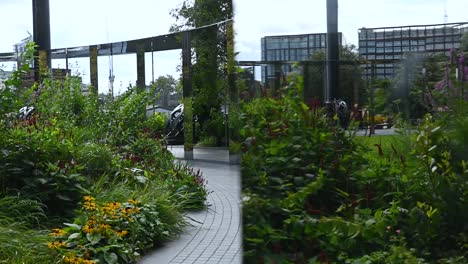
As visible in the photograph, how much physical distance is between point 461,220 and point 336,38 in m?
0.73

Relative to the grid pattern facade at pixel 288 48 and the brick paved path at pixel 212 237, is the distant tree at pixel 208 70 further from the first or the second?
the grid pattern facade at pixel 288 48

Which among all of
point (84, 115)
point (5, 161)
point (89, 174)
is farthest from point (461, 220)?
point (84, 115)

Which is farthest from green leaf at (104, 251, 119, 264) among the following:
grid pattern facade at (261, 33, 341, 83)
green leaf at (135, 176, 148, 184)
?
grid pattern facade at (261, 33, 341, 83)

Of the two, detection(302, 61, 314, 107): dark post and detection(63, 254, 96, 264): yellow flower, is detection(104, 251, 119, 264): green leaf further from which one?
detection(302, 61, 314, 107): dark post

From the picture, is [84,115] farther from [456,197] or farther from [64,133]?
[456,197]

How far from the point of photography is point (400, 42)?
6.79 ft

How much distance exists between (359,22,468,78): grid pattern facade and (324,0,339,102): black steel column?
89 mm

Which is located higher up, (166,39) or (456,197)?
(166,39)

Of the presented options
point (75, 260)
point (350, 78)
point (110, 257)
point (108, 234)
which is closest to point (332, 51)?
point (350, 78)

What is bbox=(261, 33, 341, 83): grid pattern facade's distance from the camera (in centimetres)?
222

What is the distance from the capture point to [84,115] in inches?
496

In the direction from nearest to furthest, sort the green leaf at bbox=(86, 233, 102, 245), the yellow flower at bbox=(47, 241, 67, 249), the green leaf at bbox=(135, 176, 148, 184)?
the yellow flower at bbox=(47, 241, 67, 249) < the green leaf at bbox=(86, 233, 102, 245) < the green leaf at bbox=(135, 176, 148, 184)

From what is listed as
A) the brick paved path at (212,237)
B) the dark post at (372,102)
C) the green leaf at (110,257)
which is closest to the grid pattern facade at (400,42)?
the dark post at (372,102)

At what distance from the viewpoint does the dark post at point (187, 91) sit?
16.2m
